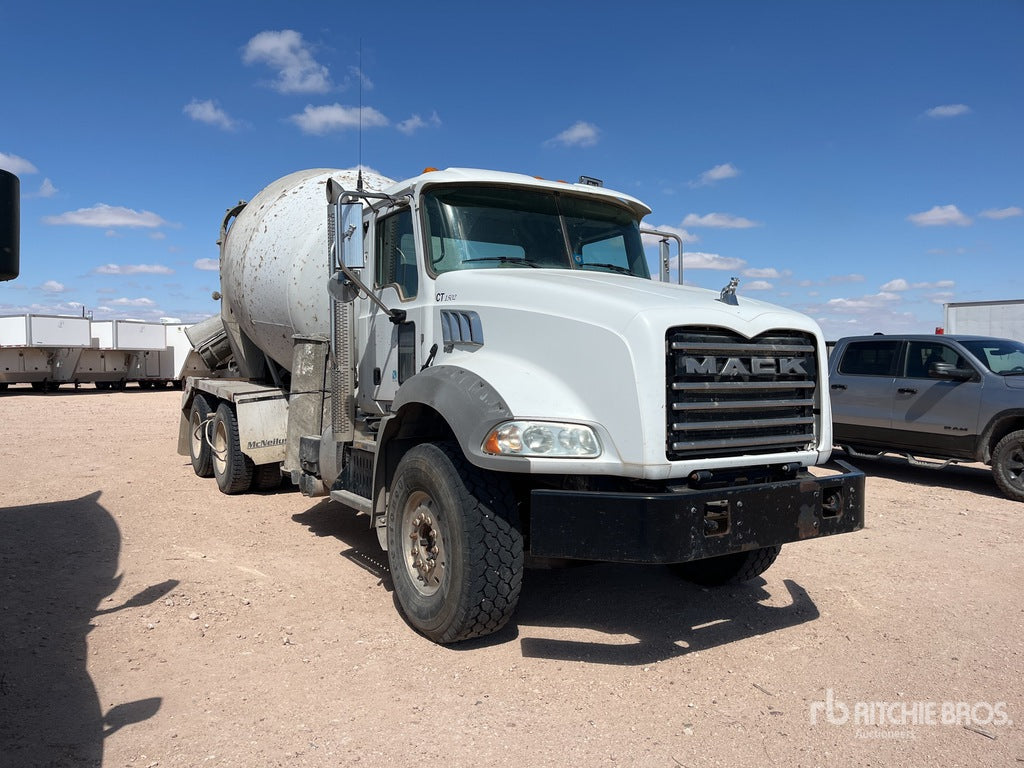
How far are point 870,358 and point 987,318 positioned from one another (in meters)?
6.30

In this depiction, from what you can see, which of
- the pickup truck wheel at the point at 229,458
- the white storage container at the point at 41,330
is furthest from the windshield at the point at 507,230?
the white storage container at the point at 41,330

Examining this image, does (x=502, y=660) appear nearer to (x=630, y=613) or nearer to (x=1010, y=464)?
(x=630, y=613)

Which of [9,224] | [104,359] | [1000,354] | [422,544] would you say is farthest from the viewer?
[104,359]

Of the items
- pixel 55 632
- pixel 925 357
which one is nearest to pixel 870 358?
pixel 925 357

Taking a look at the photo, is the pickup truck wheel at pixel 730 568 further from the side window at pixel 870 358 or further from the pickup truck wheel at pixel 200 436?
the pickup truck wheel at pixel 200 436

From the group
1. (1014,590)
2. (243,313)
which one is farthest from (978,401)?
(243,313)

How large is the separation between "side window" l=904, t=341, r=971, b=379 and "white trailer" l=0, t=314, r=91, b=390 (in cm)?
2691

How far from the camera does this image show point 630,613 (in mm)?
4922

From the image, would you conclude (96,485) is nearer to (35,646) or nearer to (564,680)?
(35,646)

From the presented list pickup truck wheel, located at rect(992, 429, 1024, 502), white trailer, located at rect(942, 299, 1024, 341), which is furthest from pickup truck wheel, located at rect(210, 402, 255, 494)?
white trailer, located at rect(942, 299, 1024, 341)

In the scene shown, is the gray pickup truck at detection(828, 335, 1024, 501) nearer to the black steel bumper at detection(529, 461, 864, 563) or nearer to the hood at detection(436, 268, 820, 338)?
the hood at detection(436, 268, 820, 338)

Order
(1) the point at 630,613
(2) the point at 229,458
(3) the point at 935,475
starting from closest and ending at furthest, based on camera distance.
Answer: (1) the point at 630,613
(2) the point at 229,458
(3) the point at 935,475

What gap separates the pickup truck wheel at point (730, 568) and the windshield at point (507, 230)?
7.14 ft

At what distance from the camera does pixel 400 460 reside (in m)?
4.84
